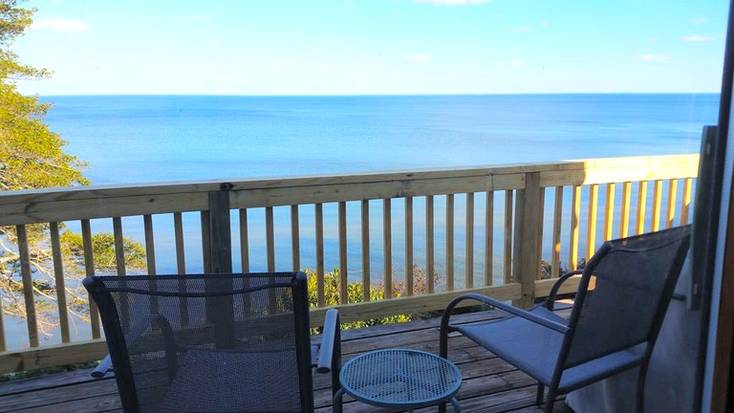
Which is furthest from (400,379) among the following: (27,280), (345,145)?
(345,145)

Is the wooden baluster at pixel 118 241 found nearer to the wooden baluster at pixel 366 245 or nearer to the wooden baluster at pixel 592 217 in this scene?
the wooden baluster at pixel 366 245

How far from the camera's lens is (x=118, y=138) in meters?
32.7

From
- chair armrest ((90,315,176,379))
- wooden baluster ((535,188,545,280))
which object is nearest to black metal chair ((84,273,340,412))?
chair armrest ((90,315,176,379))

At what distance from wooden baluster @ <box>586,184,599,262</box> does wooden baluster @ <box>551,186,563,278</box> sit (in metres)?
0.19

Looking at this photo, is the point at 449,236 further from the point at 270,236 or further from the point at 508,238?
the point at 270,236

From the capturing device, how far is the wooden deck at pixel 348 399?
253cm

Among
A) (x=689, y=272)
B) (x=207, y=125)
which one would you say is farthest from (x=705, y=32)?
(x=207, y=125)

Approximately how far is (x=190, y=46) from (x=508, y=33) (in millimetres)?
17015

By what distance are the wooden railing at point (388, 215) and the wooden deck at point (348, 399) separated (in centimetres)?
13

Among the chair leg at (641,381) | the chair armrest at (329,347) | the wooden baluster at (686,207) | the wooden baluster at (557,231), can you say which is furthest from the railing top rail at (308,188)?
the chair armrest at (329,347)

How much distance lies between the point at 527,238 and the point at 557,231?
0.78 feet

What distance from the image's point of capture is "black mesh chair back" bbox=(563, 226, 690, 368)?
1.75m

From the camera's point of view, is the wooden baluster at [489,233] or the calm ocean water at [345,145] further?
the calm ocean water at [345,145]

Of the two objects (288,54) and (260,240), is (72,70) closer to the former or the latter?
(288,54)
